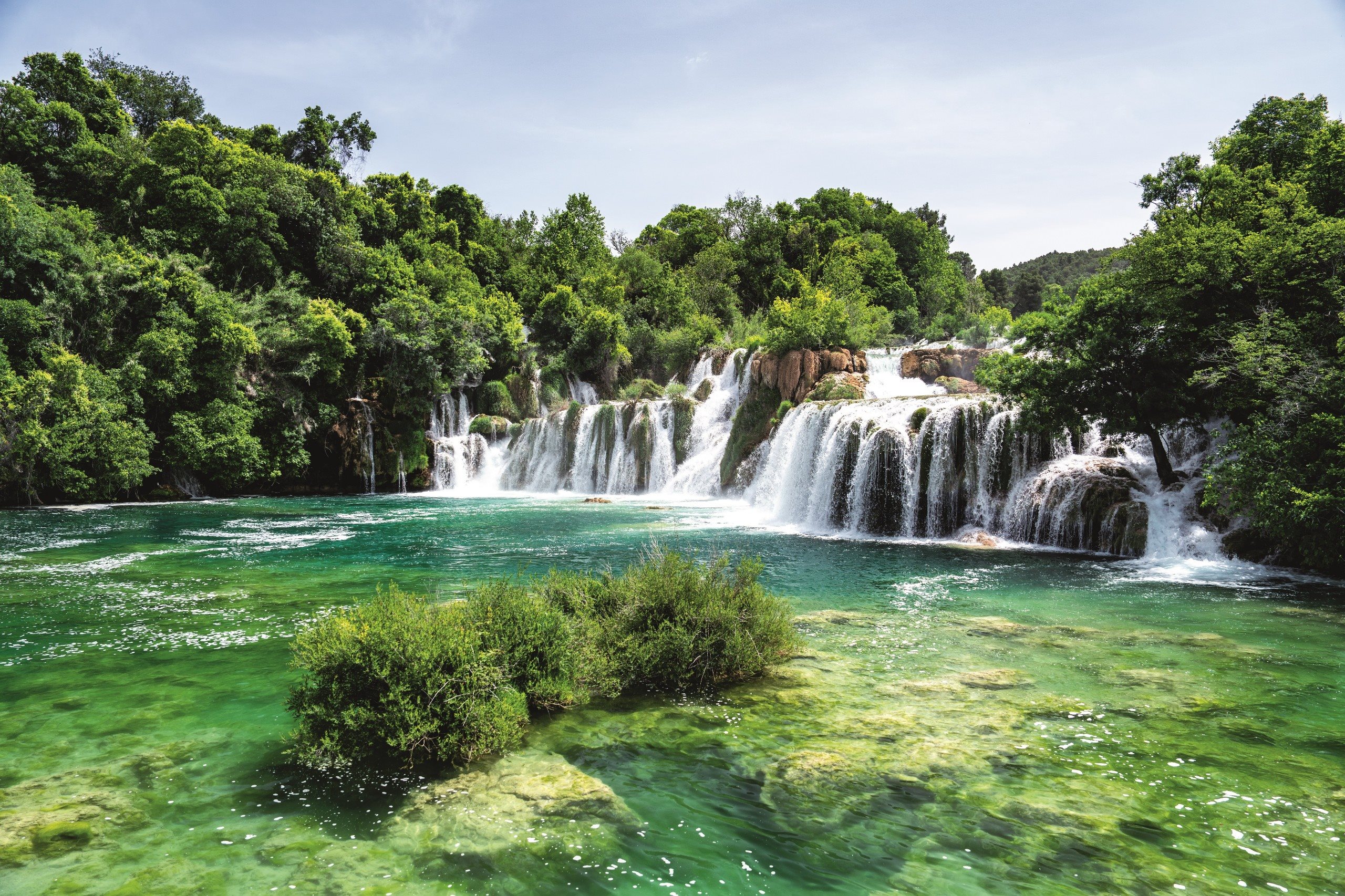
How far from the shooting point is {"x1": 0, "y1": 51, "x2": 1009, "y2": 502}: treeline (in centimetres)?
2491

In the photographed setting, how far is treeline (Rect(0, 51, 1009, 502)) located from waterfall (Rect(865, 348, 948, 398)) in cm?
304

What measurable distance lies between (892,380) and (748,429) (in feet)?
30.2

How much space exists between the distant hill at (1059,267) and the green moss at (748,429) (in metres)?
58.4

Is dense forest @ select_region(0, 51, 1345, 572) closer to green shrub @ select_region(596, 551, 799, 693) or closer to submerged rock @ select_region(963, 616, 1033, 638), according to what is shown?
submerged rock @ select_region(963, 616, 1033, 638)

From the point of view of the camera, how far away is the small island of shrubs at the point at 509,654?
509 centimetres

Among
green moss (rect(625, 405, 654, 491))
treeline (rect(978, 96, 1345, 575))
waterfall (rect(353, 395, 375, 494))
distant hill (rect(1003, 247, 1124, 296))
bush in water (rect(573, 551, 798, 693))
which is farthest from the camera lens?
distant hill (rect(1003, 247, 1124, 296))

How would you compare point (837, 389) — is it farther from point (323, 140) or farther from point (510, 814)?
point (323, 140)

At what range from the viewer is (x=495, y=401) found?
39812mm

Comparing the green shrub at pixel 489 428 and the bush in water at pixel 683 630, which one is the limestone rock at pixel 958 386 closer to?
the green shrub at pixel 489 428

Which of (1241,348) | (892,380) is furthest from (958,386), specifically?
(1241,348)

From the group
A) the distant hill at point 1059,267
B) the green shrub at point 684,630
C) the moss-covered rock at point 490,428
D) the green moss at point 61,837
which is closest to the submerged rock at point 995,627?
the green shrub at point 684,630

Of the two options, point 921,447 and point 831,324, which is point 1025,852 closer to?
point 921,447

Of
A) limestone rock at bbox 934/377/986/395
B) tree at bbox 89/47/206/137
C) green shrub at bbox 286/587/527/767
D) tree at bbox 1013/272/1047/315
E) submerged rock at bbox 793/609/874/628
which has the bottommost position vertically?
submerged rock at bbox 793/609/874/628

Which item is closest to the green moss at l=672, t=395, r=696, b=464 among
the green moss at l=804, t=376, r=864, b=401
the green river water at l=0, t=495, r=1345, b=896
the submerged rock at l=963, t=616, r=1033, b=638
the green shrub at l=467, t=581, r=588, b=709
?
the green moss at l=804, t=376, r=864, b=401
